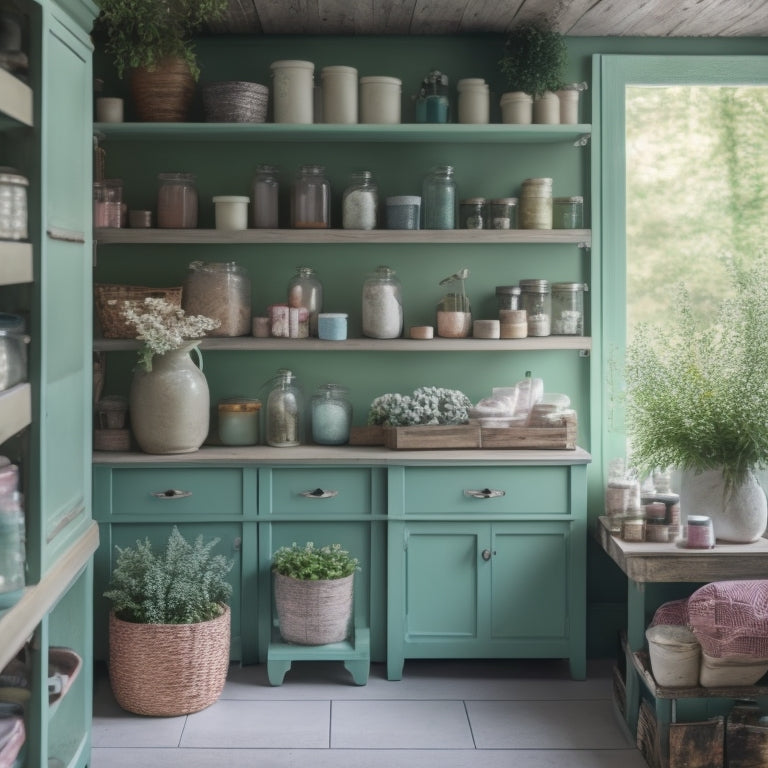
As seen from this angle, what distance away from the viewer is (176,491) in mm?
3906

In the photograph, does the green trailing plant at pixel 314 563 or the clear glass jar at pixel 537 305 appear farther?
the clear glass jar at pixel 537 305

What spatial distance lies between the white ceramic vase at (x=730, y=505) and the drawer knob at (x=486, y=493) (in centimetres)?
68

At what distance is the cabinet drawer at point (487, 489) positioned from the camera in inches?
Result: 155

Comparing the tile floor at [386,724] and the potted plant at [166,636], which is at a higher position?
the potted plant at [166,636]

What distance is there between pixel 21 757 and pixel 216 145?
2.53m

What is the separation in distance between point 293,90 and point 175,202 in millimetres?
619

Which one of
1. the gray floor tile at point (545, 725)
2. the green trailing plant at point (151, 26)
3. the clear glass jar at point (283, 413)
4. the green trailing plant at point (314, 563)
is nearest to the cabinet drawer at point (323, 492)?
the green trailing plant at point (314, 563)

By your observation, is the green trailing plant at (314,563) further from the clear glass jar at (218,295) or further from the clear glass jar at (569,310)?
the clear glass jar at (569,310)

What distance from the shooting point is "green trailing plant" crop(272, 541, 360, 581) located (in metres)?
3.77

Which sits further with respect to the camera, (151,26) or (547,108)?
(547,108)

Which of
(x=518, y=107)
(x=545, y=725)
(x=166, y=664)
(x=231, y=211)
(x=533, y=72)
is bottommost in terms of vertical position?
(x=545, y=725)

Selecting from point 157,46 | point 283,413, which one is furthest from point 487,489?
point 157,46

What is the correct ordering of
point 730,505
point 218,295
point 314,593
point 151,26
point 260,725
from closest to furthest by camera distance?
point 260,725 < point 730,505 < point 314,593 < point 151,26 < point 218,295

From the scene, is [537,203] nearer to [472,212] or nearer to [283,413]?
[472,212]
